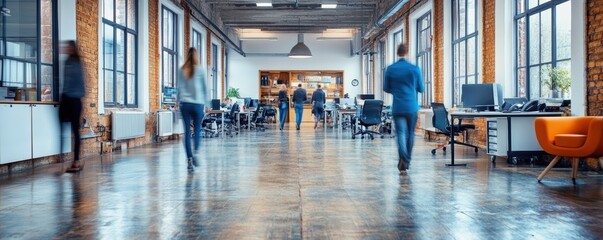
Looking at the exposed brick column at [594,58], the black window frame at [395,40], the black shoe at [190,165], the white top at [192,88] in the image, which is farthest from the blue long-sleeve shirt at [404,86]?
the black window frame at [395,40]

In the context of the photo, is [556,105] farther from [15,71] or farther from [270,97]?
[270,97]

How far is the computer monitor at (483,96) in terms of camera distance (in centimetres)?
714

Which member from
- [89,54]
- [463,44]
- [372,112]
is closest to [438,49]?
[463,44]

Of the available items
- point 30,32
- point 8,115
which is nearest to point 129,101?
point 30,32

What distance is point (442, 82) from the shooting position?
11.7 metres

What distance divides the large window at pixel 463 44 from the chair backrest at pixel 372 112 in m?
1.55

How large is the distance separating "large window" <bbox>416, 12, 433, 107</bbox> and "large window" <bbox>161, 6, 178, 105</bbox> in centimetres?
611

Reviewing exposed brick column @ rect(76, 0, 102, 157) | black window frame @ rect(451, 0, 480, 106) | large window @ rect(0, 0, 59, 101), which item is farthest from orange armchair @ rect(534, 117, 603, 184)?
exposed brick column @ rect(76, 0, 102, 157)

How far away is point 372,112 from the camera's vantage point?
11695 millimetres

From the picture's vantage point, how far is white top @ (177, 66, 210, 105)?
19.9 feet

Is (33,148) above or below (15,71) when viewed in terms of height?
below

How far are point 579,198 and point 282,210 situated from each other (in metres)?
2.26

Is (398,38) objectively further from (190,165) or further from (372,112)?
(190,165)

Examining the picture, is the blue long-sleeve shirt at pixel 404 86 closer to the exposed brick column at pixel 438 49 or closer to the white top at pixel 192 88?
Answer: the white top at pixel 192 88
